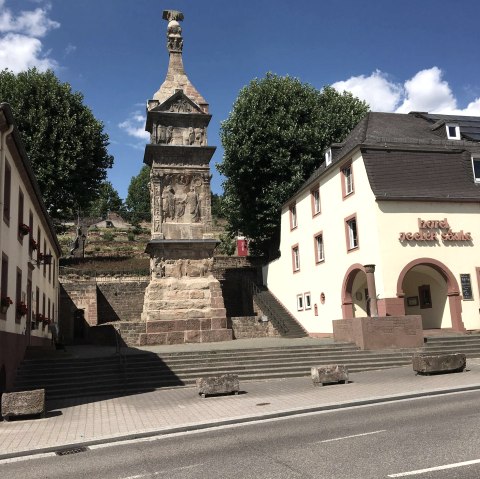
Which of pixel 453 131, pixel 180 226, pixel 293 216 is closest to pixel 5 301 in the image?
pixel 180 226

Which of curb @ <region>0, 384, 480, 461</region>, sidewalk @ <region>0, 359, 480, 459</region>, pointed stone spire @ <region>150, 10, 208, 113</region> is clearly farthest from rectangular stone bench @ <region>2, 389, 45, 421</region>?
pointed stone spire @ <region>150, 10, 208, 113</region>

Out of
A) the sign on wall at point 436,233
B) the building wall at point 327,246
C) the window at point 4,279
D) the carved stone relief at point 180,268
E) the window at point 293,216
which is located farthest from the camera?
the window at point 293,216

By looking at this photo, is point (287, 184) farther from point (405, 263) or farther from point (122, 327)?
point (122, 327)

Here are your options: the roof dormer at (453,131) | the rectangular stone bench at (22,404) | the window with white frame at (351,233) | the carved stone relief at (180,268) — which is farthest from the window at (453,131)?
the rectangular stone bench at (22,404)

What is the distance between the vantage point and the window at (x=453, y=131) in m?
27.8

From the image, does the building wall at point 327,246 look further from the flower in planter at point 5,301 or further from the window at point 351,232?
the flower in planter at point 5,301

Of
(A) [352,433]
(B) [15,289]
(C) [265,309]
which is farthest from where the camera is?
(C) [265,309]

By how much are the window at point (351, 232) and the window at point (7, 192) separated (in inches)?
624

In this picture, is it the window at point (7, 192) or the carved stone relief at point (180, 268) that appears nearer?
the window at point (7, 192)

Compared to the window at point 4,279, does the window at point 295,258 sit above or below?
above

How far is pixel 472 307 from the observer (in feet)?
77.3

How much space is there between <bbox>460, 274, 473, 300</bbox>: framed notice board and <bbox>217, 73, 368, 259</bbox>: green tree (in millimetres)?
13751

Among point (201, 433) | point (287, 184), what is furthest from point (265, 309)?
point (201, 433)

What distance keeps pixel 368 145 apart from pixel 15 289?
16444mm
